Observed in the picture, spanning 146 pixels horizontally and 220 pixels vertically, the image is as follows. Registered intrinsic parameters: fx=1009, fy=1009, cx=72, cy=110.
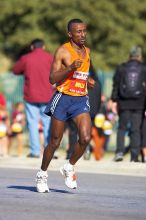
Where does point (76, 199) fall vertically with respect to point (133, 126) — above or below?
below

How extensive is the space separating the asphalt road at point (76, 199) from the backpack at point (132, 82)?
2727 millimetres

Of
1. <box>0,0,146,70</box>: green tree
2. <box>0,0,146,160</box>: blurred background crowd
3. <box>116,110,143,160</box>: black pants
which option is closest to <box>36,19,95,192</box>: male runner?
<box>116,110,143,160</box>: black pants

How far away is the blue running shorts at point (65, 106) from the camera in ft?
35.0

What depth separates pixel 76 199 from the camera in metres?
10.2

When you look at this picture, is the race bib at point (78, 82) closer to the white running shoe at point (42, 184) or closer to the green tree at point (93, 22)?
the white running shoe at point (42, 184)

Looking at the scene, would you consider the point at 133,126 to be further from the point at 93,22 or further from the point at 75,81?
the point at 93,22

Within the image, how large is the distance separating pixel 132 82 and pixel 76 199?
588 cm

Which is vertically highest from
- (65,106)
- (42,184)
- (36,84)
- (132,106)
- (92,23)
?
(92,23)

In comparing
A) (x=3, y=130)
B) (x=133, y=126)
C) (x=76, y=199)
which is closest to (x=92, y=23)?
(x=3, y=130)

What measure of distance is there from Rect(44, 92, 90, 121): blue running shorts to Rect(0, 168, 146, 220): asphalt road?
847 mm

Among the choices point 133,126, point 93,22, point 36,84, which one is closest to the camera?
point 133,126

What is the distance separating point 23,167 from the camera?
15.1 m

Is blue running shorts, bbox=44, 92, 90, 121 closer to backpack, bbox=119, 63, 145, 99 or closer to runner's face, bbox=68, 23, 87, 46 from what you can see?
runner's face, bbox=68, 23, 87, 46

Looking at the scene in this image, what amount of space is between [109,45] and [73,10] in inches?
67.1
